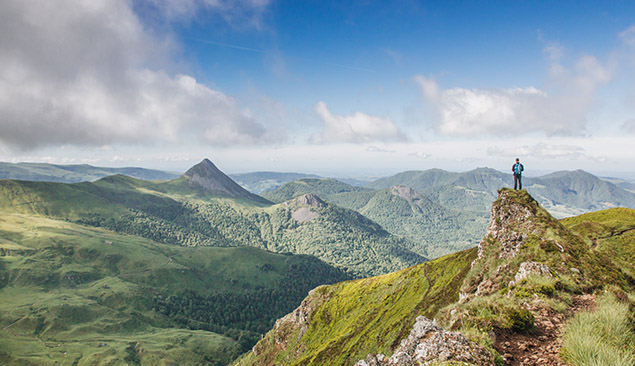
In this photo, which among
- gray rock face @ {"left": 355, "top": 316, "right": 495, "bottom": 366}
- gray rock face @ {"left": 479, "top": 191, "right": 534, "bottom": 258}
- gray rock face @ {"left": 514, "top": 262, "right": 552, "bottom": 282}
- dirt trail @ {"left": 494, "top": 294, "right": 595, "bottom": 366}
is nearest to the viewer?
gray rock face @ {"left": 355, "top": 316, "right": 495, "bottom": 366}

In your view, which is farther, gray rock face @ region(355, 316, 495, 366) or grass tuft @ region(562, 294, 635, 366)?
gray rock face @ region(355, 316, 495, 366)

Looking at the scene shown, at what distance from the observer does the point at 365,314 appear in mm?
119688

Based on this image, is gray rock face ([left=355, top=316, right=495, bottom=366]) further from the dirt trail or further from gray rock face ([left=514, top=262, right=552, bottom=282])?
gray rock face ([left=514, top=262, right=552, bottom=282])

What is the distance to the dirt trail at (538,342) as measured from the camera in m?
14.4

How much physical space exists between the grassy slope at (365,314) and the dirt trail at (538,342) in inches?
2363

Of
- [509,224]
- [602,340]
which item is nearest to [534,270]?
[602,340]

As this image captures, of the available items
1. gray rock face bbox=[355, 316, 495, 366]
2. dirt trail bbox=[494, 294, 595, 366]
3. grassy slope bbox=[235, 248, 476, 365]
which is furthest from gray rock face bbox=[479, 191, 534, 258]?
gray rock face bbox=[355, 316, 495, 366]

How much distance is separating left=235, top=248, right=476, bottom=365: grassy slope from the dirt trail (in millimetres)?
60027

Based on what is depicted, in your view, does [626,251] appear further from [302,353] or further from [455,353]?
[302,353]

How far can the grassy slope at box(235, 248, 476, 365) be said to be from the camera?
8674 centimetres

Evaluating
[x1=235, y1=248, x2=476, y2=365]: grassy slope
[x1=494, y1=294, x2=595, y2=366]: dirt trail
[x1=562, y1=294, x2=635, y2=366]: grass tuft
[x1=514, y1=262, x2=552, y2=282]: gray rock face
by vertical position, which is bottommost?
[x1=235, y1=248, x2=476, y2=365]: grassy slope

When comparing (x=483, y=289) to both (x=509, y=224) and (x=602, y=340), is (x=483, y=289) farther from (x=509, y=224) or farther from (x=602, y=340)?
(x=602, y=340)

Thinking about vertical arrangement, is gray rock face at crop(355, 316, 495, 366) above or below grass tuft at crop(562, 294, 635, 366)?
below

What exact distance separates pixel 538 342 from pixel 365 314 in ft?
374
